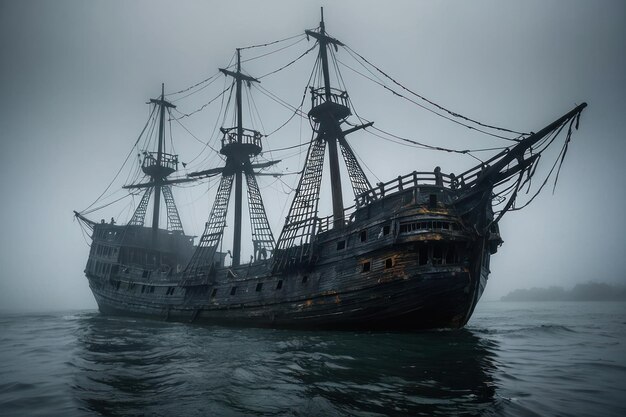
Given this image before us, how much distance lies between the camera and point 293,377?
7852mm

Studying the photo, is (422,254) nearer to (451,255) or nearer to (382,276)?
(451,255)

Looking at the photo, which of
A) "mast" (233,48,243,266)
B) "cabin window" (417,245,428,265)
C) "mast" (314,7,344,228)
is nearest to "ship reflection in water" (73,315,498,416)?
"cabin window" (417,245,428,265)

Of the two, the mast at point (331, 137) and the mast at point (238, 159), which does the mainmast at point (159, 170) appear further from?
the mast at point (331, 137)

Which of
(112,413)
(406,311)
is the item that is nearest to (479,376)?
(406,311)

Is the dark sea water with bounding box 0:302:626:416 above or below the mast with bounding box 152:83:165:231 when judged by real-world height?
below

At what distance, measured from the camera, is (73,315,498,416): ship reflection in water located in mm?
5855

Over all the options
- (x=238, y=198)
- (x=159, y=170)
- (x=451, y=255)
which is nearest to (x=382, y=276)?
(x=451, y=255)

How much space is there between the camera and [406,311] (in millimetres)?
13945

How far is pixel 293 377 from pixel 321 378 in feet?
2.32

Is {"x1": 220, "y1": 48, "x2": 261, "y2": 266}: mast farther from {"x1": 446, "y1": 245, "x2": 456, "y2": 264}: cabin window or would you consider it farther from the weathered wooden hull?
{"x1": 446, "y1": 245, "x2": 456, "y2": 264}: cabin window

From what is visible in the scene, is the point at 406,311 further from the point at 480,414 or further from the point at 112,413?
the point at 112,413

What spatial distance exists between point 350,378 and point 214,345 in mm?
7173

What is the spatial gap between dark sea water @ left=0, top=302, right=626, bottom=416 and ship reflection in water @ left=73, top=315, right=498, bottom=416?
0.09ft

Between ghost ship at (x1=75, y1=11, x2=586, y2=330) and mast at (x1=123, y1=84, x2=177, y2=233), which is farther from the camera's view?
mast at (x1=123, y1=84, x2=177, y2=233)
